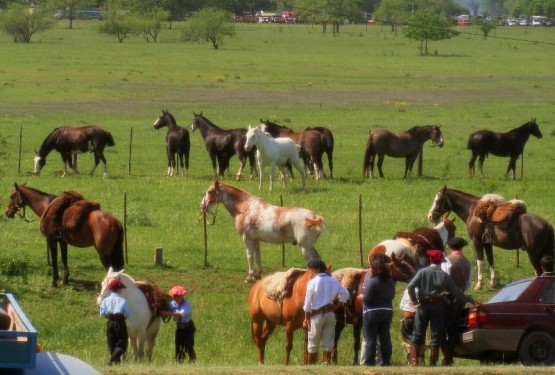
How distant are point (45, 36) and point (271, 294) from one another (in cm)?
9339

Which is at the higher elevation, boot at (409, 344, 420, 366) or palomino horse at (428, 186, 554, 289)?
palomino horse at (428, 186, 554, 289)

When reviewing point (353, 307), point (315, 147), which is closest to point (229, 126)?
point (315, 147)

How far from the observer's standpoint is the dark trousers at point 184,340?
46.8ft

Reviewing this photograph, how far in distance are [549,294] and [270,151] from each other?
16938mm

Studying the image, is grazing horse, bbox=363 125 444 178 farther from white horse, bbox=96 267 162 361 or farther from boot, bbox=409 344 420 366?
boot, bbox=409 344 420 366

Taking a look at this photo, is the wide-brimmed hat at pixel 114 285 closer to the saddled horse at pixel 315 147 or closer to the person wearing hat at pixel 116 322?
the person wearing hat at pixel 116 322

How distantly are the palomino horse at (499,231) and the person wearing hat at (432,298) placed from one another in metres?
5.68

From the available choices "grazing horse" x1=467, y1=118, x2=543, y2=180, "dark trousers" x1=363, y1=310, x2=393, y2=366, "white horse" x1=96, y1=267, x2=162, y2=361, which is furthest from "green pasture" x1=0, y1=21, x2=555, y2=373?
"dark trousers" x1=363, y1=310, x2=393, y2=366

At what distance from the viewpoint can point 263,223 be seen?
2014cm

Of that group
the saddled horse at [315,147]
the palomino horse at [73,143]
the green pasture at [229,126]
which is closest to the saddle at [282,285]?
the green pasture at [229,126]

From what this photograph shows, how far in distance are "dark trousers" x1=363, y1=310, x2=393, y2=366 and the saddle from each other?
129cm

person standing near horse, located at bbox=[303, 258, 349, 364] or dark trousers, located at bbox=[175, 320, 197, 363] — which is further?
dark trousers, located at bbox=[175, 320, 197, 363]

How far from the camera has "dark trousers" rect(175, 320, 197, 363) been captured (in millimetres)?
14258

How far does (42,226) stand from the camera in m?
19.6
